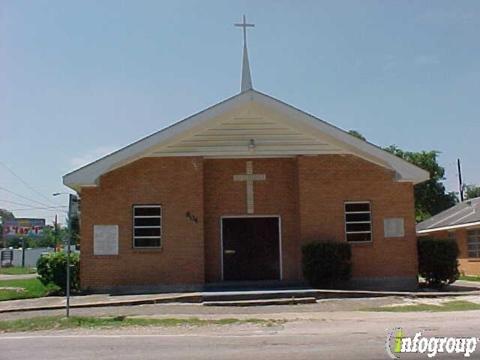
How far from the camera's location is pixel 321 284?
20.6 m

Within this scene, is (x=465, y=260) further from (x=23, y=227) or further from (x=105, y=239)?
(x=23, y=227)

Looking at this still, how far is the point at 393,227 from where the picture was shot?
2189cm

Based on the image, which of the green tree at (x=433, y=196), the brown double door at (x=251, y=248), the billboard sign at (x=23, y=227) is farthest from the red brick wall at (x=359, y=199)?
the billboard sign at (x=23, y=227)

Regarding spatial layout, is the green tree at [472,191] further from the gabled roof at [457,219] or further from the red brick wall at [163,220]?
the red brick wall at [163,220]

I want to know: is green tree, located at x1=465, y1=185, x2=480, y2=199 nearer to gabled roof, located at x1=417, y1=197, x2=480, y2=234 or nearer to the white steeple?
gabled roof, located at x1=417, y1=197, x2=480, y2=234

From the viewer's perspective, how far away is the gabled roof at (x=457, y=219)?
30356mm

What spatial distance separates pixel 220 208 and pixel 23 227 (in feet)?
254

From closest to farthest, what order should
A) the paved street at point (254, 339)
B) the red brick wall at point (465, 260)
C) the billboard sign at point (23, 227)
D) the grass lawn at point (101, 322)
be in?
the paved street at point (254, 339), the grass lawn at point (101, 322), the red brick wall at point (465, 260), the billboard sign at point (23, 227)

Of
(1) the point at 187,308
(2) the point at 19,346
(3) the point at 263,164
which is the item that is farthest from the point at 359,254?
(2) the point at 19,346

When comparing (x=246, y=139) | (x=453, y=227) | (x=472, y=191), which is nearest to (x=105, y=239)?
(x=246, y=139)

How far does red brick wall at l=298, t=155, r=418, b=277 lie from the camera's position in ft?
70.9

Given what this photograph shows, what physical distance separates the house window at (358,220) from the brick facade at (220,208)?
0.21 metres

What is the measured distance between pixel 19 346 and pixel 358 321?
672 cm

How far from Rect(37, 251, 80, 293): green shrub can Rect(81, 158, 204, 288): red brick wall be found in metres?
0.80
